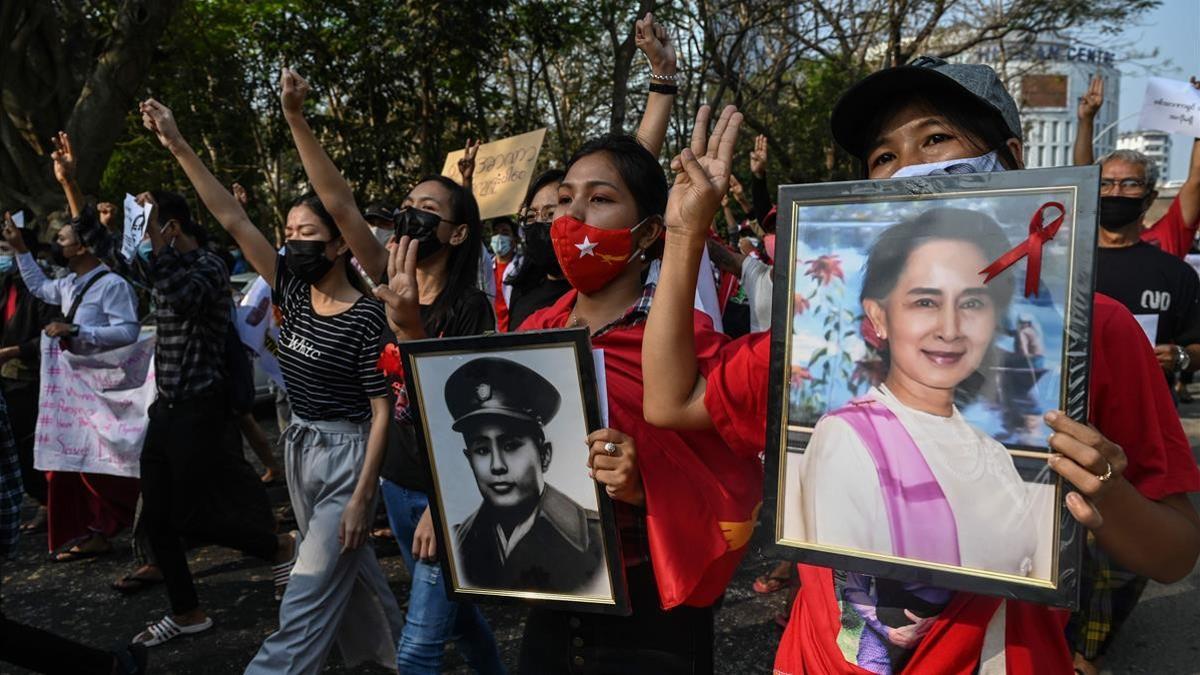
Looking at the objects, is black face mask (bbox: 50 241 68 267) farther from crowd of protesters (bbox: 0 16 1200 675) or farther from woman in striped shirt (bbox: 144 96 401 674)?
woman in striped shirt (bbox: 144 96 401 674)

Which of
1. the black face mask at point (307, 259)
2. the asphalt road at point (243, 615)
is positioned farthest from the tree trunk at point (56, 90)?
the black face mask at point (307, 259)

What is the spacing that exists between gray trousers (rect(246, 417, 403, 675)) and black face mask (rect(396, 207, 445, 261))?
2.25 feet

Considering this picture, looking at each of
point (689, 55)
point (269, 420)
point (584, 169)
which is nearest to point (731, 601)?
point (584, 169)

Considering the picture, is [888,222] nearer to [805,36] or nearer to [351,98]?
[351,98]

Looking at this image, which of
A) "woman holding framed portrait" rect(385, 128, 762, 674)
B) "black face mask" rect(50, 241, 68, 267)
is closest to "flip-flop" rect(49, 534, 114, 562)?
"black face mask" rect(50, 241, 68, 267)

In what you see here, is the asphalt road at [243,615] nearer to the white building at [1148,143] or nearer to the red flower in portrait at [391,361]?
the red flower in portrait at [391,361]

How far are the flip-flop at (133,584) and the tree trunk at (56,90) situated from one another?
6.92 metres

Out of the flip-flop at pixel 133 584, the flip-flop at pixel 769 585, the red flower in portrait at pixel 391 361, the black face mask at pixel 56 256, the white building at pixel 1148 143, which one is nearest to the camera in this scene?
the red flower in portrait at pixel 391 361

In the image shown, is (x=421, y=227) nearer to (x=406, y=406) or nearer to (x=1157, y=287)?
(x=406, y=406)

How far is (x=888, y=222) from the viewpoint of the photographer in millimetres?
1344

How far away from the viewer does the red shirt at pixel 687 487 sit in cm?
183

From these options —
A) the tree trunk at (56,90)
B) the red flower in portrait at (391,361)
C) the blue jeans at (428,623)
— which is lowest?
the blue jeans at (428,623)

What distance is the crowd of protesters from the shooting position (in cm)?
142

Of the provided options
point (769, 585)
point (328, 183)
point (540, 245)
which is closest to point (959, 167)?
point (540, 245)
